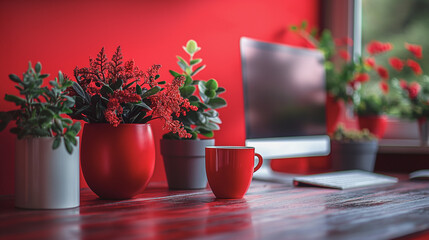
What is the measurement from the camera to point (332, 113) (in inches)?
86.8

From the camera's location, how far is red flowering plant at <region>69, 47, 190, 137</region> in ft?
3.14

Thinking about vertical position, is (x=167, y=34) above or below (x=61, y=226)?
above

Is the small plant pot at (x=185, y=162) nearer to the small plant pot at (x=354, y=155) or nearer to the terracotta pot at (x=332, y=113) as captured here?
the small plant pot at (x=354, y=155)

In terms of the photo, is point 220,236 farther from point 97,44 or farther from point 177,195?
point 97,44

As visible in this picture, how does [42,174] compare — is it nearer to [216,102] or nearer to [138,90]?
[138,90]

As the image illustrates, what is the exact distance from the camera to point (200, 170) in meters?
1.23

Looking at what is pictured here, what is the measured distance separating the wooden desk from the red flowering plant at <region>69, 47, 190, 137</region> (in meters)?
0.18

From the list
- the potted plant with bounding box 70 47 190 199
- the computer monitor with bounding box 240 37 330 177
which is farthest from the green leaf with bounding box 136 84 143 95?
the computer monitor with bounding box 240 37 330 177

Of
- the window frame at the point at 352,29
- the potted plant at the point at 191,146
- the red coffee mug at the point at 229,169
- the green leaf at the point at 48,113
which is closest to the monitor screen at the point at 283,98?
the potted plant at the point at 191,146

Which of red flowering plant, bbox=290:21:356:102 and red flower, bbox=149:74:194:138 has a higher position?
red flowering plant, bbox=290:21:356:102

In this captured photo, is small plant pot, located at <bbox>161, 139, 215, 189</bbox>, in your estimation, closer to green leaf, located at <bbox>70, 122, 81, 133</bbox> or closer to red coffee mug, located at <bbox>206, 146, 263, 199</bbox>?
red coffee mug, located at <bbox>206, 146, 263, 199</bbox>

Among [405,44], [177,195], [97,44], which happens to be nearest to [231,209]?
[177,195]

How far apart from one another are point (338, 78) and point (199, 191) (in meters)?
1.14

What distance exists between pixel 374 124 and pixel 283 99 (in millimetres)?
730
